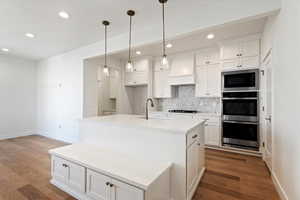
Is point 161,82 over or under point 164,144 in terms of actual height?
over

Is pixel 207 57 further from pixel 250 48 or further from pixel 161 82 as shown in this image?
pixel 161 82

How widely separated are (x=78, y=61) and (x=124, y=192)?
381 cm

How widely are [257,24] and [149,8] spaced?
2149 millimetres

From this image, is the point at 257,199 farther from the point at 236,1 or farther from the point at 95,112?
the point at 95,112

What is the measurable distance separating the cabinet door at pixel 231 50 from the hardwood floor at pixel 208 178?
2342mm

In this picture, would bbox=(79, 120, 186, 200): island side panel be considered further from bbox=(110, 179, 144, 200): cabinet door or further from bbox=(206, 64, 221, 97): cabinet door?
bbox=(206, 64, 221, 97): cabinet door

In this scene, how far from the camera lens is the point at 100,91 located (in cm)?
573

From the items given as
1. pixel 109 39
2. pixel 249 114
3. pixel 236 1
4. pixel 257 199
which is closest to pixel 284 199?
pixel 257 199

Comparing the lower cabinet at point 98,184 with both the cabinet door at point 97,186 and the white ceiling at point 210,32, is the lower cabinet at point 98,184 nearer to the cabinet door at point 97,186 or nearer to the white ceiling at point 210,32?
the cabinet door at point 97,186

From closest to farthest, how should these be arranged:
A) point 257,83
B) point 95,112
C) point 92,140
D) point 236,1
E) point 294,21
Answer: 1. point 294,21
2. point 236,1
3. point 92,140
4. point 257,83
5. point 95,112

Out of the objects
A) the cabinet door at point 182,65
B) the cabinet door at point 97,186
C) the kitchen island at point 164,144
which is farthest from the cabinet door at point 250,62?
the cabinet door at point 97,186

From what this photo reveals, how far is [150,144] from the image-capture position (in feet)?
6.33

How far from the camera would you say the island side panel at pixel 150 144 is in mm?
1731

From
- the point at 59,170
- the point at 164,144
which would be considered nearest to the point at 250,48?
the point at 164,144
